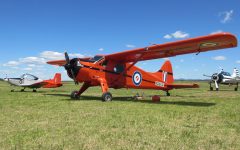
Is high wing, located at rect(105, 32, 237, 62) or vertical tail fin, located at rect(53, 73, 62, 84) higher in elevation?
high wing, located at rect(105, 32, 237, 62)

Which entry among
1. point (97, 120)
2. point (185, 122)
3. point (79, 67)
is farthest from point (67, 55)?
point (185, 122)

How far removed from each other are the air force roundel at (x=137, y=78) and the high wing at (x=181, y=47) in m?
0.91

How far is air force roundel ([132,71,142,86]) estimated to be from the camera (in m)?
17.0

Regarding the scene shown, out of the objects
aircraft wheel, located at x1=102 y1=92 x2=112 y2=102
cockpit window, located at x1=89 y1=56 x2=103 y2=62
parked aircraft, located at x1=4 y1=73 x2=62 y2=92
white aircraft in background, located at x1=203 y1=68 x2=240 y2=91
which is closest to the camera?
aircraft wheel, located at x1=102 y1=92 x2=112 y2=102

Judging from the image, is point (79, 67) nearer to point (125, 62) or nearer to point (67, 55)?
point (67, 55)

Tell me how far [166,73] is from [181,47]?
652cm

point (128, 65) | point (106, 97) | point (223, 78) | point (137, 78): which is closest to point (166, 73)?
point (137, 78)

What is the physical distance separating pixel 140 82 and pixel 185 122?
992 cm

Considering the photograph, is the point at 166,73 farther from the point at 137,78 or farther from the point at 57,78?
the point at 57,78

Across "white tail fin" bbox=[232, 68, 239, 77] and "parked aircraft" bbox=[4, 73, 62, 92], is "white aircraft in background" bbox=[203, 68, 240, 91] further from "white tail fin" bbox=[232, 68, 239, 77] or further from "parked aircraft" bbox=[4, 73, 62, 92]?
"parked aircraft" bbox=[4, 73, 62, 92]

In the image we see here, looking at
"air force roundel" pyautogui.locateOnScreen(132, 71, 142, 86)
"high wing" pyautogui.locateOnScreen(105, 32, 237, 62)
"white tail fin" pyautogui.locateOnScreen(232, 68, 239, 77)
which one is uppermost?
"white tail fin" pyautogui.locateOnScreen(232, 68, 239, 77)

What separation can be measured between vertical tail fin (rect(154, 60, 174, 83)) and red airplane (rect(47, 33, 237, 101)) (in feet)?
2.86

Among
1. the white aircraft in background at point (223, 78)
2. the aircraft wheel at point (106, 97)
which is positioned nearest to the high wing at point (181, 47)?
the aircraft wheel at point (106, 97)

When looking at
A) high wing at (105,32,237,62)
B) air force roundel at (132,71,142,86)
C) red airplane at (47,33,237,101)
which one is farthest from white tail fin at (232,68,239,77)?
air force roundel at (132,71,142,86)
